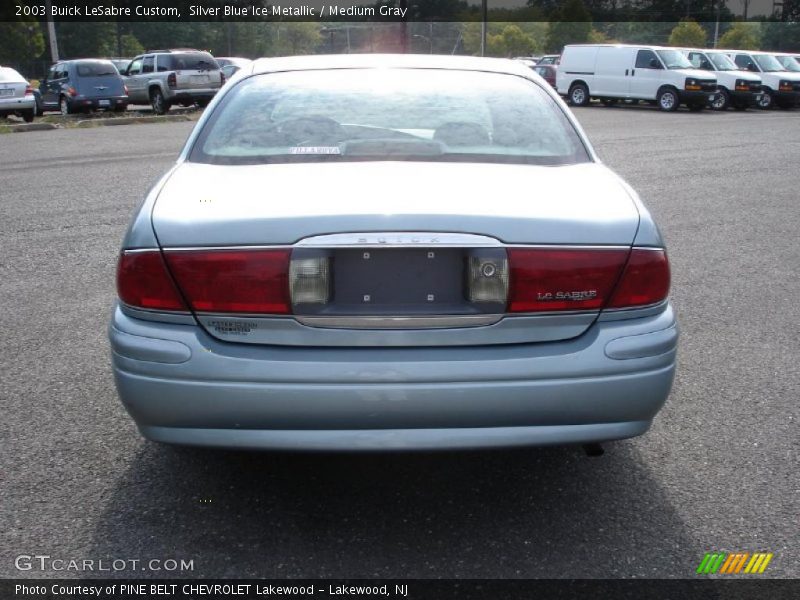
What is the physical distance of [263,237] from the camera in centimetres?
259

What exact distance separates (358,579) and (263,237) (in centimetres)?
104

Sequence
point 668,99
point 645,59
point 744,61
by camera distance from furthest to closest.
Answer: point 744,61, point 645,59, point 668,99

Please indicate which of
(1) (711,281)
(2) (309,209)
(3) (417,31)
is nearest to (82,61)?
(1) (711,281)

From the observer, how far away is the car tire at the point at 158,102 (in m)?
25.4

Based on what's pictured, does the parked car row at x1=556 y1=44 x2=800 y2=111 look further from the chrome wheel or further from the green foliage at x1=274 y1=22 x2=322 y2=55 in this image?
the green foliage at x1=274 y1=22 x2=322 y2=55

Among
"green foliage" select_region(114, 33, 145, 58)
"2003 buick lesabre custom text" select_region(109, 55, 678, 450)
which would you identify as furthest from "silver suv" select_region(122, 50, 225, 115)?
"green foliage" select_region(114, 33, 145, 58)

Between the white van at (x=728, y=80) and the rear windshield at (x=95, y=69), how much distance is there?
57.8 feet

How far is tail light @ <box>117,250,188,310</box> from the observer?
2.68 m

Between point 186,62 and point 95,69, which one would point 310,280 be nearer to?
point 95,69

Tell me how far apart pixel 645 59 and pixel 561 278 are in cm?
2693

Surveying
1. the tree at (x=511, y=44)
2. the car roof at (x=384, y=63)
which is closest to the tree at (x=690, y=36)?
the tree at (x=511, y=44)

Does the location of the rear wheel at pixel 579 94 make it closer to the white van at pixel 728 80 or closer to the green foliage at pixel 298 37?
the white van at pixel 728 80

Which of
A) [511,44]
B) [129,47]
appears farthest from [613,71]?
[129,47]

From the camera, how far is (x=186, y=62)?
25344 mm
